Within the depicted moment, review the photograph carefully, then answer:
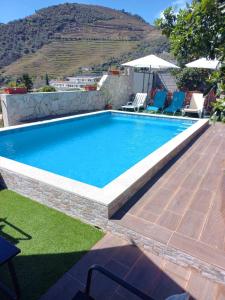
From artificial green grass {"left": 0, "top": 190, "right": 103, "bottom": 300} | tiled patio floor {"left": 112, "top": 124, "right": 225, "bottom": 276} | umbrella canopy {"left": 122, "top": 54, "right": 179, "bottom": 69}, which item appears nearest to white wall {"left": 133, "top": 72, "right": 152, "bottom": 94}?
umbrella canopy {"left": 122, "top": 54, "right": 179, "bottom": 69}

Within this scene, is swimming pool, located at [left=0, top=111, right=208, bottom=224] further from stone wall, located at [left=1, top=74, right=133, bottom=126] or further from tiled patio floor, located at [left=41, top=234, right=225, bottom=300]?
stone wall, located at [left=1, top=74, right=133, bottom=126]

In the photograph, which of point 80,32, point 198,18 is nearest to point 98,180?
point 198,18

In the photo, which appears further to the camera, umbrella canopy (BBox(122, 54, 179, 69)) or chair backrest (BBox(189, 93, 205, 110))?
umbrella canopy (BBox(122, 54, 179, 69))

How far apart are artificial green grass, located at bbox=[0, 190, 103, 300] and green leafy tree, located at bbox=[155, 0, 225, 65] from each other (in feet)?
8.60

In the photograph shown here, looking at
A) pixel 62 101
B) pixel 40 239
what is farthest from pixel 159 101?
pixel 40 239

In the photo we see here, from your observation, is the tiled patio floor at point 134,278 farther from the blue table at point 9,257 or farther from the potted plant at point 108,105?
the potted plant at point 108,105

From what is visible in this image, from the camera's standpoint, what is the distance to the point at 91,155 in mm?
6516

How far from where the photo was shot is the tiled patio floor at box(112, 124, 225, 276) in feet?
8.89

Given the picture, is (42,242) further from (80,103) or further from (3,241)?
(80,103)

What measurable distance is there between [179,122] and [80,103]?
455 centimetres

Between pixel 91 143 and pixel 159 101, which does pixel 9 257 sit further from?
pixel 159 101

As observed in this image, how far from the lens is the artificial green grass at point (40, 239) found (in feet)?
8.02

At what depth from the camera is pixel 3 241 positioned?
203cm

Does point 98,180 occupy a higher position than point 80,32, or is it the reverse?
point 80,32
